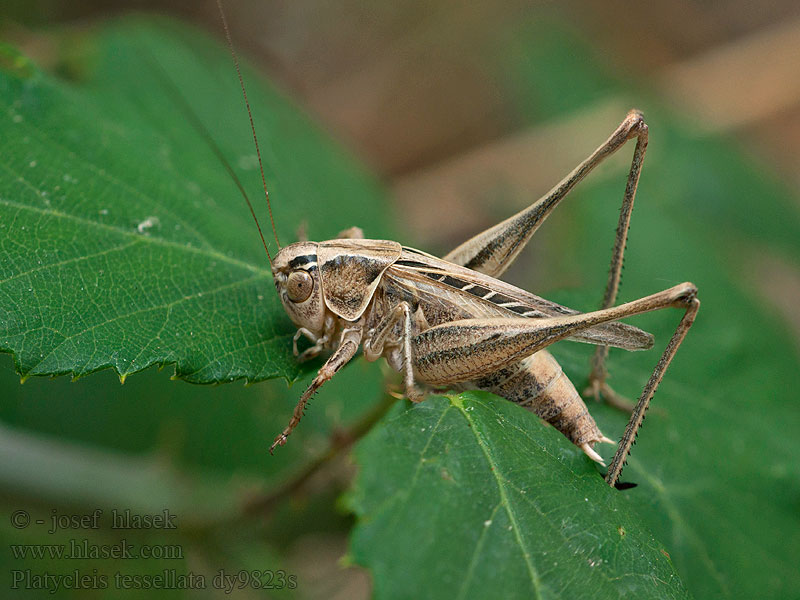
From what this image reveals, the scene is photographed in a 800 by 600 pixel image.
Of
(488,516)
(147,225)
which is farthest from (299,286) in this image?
(488,516)

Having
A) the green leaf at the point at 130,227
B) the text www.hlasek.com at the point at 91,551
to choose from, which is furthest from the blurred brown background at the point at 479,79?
the text www.hlasek.com at the point at 91,551

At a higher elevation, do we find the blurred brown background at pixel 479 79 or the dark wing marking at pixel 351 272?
the blurred brown background at pixel 479 79

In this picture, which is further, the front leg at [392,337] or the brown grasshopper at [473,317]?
the front leg at [392,337]

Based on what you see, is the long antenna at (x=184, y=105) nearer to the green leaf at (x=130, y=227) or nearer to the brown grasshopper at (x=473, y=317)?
the green leaf at (x=130, y=227)

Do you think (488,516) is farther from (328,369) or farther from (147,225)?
(147,225)

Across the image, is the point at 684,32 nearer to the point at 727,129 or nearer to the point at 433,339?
the point at 727,129

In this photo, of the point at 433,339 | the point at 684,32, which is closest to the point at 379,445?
the point at 433,339
